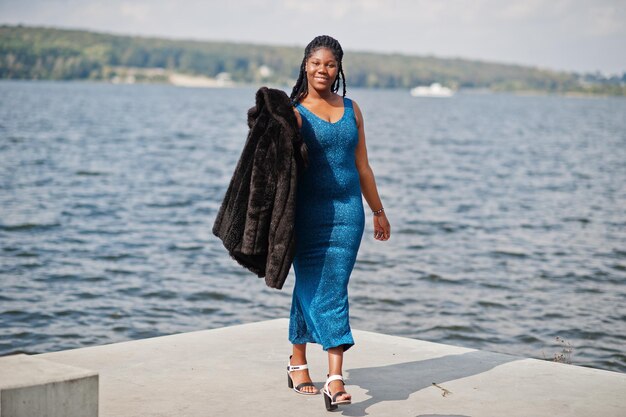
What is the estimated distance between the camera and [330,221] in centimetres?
555

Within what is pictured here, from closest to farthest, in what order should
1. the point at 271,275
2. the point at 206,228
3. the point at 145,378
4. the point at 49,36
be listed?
the point at 271,275, the point at 145,378, the point at 206,228, the point at 49,36

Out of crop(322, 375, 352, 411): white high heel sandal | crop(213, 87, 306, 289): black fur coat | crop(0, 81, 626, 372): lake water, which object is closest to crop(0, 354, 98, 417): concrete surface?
crop(213, 87, 306, 289): black fur coat

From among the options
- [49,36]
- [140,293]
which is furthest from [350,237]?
[49,36]

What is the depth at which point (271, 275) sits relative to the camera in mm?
5398

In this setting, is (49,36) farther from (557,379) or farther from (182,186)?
(557,379)

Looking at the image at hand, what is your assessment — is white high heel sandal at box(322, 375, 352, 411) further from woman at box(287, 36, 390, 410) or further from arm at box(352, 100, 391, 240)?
arm at box(352, 100, 391, 240)

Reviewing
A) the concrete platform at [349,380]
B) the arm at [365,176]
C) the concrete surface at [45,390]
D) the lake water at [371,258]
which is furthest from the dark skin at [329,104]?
the lake water at [371,258]

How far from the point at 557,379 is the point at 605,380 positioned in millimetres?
292

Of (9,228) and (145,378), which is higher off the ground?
(145,378)

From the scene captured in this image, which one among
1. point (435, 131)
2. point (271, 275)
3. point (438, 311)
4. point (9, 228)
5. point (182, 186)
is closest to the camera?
point (271, 275)

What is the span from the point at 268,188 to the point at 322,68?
0.73 metres

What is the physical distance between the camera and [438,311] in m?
13.0

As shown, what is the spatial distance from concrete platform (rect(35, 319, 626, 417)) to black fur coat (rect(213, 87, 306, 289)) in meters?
0.87

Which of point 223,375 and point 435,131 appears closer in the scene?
point 223,375
